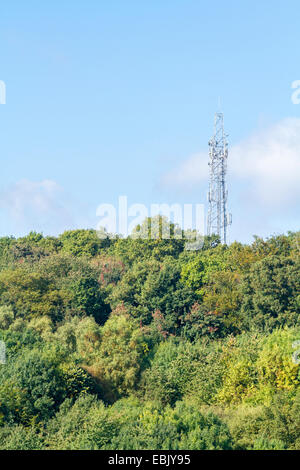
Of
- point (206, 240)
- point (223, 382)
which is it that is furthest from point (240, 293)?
point (206, 240)

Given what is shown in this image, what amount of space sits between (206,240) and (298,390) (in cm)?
2741

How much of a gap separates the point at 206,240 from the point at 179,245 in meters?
2.55

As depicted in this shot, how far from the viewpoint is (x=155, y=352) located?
39469mm

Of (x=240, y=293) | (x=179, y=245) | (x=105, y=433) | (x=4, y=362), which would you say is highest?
(x=179, y=245)

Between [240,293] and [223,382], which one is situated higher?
[240,293]

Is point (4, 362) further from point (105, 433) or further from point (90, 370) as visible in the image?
point (105, 433)

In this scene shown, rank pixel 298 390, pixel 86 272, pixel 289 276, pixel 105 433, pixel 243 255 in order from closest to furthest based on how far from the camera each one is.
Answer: pixel 105 433 → pixel 298 390 → pixel 289 276 → pixel 243 255 → pixel 86 272

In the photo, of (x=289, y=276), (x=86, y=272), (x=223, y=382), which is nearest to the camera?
(x=223, y=382)

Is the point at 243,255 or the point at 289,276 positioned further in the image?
the point at 243,255

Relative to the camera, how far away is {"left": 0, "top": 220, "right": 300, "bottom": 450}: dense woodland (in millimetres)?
27469

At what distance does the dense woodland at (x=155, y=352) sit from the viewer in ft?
90.1

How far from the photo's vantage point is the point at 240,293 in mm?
43312

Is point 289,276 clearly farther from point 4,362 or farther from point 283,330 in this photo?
point 4,362

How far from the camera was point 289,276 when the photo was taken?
136 feet
